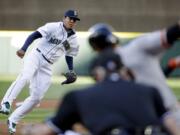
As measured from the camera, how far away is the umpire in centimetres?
349

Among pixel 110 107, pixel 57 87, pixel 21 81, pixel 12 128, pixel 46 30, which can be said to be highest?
pixel 110 107

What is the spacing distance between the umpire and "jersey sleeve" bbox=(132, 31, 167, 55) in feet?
4.16

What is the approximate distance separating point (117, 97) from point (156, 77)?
1.91 m

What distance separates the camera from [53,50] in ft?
35.0

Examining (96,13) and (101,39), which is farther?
(96,13)

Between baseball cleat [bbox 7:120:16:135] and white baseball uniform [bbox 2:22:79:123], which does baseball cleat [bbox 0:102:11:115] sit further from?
baseball cleat [bbox 7:120:16:135]

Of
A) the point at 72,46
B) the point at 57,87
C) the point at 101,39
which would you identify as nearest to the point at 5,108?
the point at 72,46

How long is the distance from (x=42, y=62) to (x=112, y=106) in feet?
23.1

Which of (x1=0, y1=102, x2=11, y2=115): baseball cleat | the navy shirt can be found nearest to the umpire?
the navy shirt

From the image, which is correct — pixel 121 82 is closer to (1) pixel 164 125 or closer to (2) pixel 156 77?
(1) pixel 164 125

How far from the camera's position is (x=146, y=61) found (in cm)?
531

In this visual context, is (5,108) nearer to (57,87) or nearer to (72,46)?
(72,46)

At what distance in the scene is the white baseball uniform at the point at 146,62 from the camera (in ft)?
16.9

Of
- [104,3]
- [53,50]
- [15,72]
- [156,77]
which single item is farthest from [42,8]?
[156,77]
